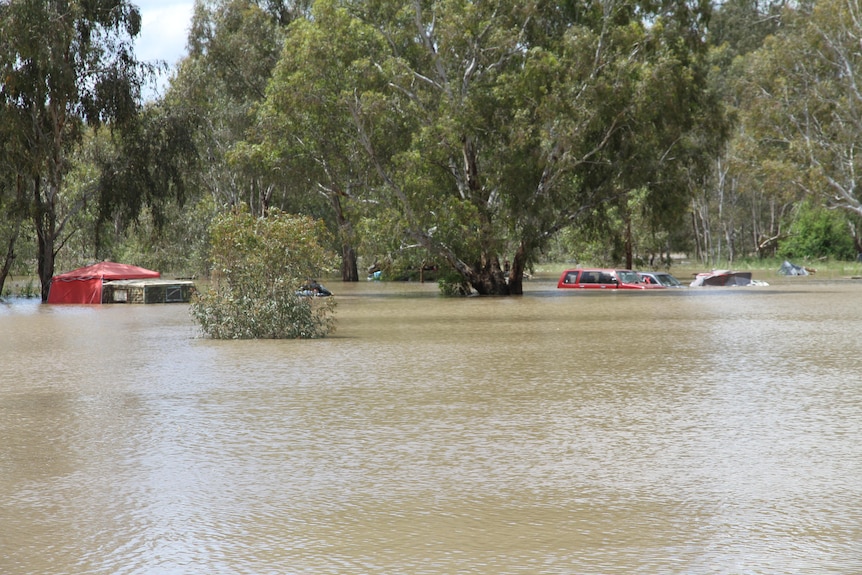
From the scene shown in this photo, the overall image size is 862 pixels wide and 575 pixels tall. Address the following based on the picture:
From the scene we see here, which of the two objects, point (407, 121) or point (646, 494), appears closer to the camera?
point (646, 494)

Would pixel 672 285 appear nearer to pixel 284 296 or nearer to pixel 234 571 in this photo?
pixel 284 296

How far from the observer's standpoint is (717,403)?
1265 centimetres

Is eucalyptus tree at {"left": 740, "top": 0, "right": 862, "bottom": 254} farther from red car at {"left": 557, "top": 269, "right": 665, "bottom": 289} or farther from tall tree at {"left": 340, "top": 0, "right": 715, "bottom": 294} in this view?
tall tree at {"left": 340, "top": 0, "right": 715, "bottom": 294}

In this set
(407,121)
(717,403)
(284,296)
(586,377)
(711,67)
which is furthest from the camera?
(711,67)

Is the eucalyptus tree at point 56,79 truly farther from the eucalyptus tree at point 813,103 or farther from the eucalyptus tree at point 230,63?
the eucalyptus tree at point 813,103

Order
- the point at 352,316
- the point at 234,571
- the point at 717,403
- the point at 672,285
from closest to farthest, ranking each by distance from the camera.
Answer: the point at 234,571, the point at 717,403, the point at 352,316, the point at 672,285

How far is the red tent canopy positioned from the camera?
45688 millimetres

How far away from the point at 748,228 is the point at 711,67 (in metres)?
26.9

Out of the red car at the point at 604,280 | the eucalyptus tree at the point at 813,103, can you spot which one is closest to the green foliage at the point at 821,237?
the eucalyptus tree at the point at 813,103

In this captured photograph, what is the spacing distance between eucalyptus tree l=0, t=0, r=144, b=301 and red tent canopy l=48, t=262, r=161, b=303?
1659mm

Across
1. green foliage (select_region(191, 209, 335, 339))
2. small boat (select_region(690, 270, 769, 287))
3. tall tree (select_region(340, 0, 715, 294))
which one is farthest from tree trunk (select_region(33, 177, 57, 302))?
small boat (select_region(690, 270, 769, 287))

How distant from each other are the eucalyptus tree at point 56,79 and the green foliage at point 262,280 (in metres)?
19.7

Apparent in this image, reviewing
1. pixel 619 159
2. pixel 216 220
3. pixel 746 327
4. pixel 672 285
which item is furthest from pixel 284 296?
pixel 672 285

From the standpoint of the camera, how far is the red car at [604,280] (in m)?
53.3
